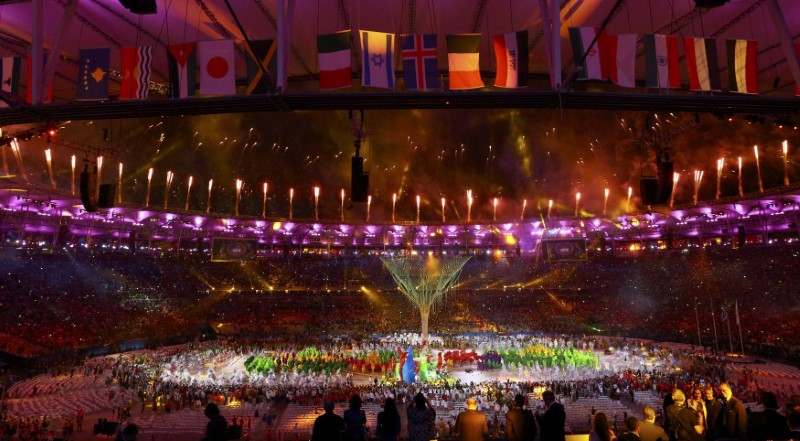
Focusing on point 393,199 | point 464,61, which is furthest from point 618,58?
point 393,199

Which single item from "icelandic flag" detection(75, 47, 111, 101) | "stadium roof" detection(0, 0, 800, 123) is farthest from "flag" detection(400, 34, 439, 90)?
"icelandic flag" detection(75, 47, 111, 101)

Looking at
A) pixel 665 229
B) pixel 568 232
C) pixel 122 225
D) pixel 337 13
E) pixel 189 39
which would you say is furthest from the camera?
pixel 568 232

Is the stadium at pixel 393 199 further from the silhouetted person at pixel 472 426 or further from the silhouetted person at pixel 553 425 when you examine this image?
the silhouetted person at pixel 472 426

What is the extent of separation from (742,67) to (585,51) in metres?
3.58

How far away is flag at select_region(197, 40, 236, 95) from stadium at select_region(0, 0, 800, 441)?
0.06 m

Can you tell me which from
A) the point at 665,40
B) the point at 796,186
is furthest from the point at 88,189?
the point at 796,186

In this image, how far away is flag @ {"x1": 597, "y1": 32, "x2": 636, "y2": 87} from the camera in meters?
9.09

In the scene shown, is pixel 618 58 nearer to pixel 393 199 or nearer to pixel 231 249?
pixel 231 249

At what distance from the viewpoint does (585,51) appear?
8.85 meters

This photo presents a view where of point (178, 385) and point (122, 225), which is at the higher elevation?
point (122, 225)

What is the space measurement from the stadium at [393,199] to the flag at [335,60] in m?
0.06

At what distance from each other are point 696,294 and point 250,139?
4443 cm

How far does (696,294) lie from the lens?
42.3 metres

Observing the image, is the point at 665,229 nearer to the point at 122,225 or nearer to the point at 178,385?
the point at 178,385
